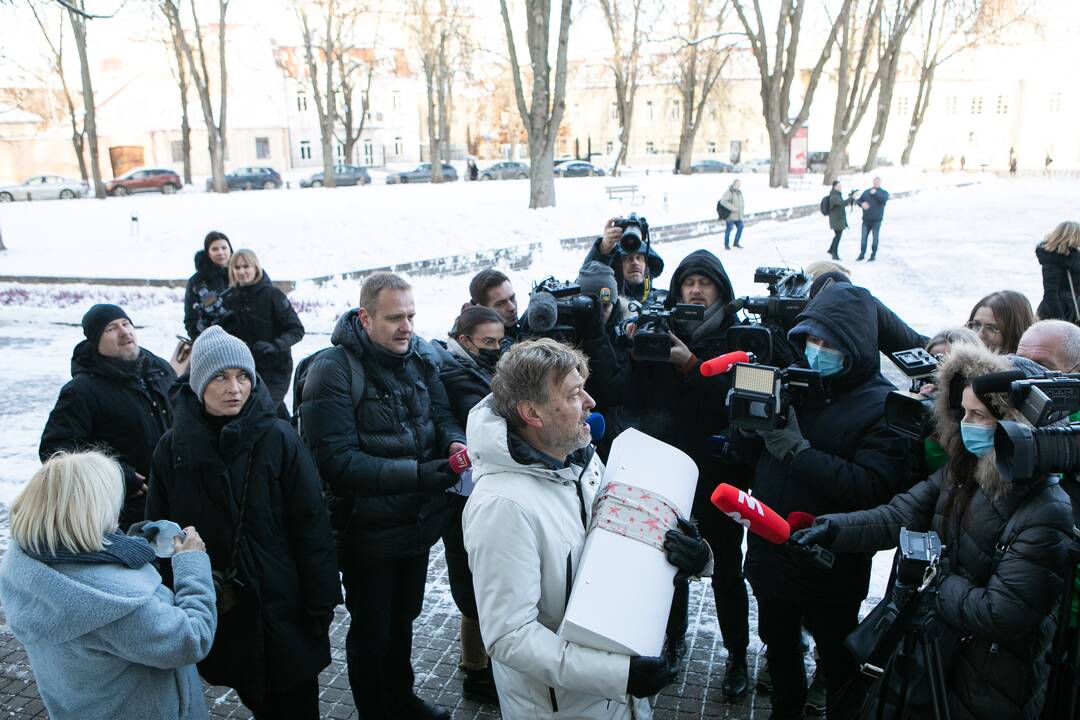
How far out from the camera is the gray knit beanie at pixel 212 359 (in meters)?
2.94

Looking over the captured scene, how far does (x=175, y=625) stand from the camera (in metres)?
2.46

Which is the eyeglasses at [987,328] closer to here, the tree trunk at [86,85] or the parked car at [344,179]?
the tree trunk at [86,85]

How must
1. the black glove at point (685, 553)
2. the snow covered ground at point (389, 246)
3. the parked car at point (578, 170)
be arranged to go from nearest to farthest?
the black glove at point (685, 553) < the snow covered ground at point (389, 246) < the parked car at point (578, 170)

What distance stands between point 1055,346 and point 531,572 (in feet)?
7.90

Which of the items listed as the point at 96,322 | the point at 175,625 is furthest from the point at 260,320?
the point at 175,625

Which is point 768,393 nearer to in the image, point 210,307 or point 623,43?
point 210,307

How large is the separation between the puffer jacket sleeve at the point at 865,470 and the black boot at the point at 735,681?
113cm

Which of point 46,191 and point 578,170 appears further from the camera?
point 578,170

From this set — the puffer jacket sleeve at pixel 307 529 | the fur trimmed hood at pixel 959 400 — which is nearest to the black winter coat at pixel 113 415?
the puffer jacket sleeve at pixel 307 529

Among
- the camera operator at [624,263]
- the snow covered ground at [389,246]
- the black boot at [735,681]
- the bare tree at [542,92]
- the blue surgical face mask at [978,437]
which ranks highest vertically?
the bare tree at [542,92]

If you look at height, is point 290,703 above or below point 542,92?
below

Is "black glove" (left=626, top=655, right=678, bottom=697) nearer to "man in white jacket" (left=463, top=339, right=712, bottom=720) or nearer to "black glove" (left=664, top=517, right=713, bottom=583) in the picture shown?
"man in white jacket" (left=463, top=339, right=712, bottom=720)

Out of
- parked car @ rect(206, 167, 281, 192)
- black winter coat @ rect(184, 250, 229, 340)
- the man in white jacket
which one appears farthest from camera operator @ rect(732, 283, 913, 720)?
parked car @ rect(206, 167, 281, 192)

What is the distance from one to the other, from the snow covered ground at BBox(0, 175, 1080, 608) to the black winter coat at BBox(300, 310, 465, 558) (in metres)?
2.71
